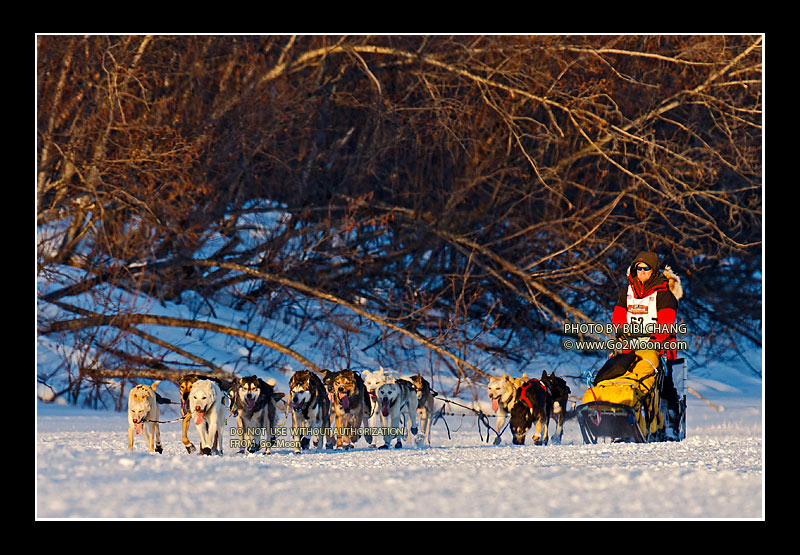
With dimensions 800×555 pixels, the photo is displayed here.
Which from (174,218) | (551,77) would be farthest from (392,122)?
(174,218)

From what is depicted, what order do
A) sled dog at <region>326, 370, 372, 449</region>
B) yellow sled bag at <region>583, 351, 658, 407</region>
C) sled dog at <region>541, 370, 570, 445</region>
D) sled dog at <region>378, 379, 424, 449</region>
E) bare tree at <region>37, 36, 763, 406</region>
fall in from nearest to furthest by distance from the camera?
sled dog at <region>326, 370, 372, 449</region>
sled dog at <region>378, 379, 424, 449</region>
yellow sled bag at <region>583, 351, 658, 407</region>
sled dog at <region>541, 370, 570, 445</region>
bare tree at <region>37, 36, 763, 406</region>

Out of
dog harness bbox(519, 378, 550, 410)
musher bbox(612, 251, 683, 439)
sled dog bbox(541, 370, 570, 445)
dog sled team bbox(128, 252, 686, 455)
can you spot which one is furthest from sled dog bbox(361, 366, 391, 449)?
musher bbox(612, 251, 683, 439)

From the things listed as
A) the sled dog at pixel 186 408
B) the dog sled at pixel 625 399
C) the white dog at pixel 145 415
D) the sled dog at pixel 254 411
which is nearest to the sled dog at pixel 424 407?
the dog sled at pixel 625 399

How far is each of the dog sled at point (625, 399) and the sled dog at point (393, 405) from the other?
1.07 m

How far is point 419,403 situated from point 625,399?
3.99 feet

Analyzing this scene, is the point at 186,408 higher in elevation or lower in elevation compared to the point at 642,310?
lower

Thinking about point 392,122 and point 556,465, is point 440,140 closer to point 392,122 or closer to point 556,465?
point 392,122

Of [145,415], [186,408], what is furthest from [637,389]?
[145,415]

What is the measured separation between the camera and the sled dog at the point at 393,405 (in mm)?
6117

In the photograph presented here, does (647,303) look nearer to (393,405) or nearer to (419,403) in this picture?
(419,403)

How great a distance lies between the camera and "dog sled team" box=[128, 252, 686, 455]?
5.83 m

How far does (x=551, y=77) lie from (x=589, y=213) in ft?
5.81

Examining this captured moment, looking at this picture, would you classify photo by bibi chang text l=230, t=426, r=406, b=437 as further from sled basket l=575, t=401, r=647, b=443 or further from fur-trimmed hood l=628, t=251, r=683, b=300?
fur-trimmed hood l=628, t=251, r=683, b=300

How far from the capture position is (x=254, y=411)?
581 cm
